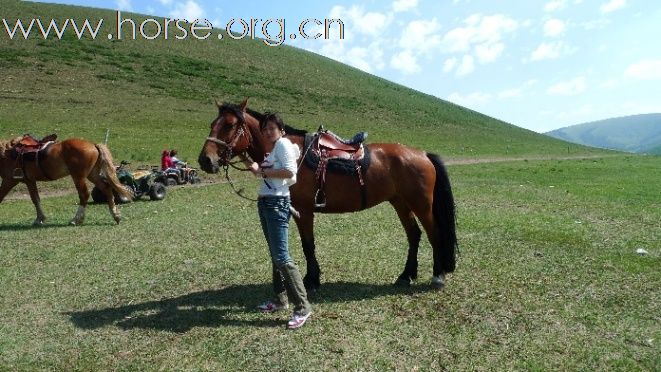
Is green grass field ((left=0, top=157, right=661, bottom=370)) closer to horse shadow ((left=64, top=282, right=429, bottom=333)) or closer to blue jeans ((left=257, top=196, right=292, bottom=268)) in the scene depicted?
horse shadow ((left=64, top=282, right=429, bottom=333))

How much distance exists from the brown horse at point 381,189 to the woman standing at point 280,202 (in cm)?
70

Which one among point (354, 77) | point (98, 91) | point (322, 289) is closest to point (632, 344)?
point (322, 289)

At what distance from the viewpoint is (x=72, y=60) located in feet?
157

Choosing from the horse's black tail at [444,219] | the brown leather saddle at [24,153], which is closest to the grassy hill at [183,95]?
the brown leather saddle at [24,153]

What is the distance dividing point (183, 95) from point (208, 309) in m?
43.8

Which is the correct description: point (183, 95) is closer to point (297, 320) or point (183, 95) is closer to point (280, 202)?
point (280, 202)

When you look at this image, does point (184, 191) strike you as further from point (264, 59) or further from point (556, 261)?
point (264, 59)

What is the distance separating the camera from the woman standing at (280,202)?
5.41 m

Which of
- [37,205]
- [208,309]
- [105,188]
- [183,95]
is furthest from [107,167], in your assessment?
[183,95]

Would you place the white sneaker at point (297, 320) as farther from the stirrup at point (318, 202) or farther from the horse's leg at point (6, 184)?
the horse's leg at point (6, 184)

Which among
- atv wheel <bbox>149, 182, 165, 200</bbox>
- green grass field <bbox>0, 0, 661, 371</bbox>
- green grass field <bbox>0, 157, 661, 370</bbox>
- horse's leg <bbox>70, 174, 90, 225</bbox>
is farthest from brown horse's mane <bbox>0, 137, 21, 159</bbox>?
atv wheel <bbox>149, 182, 165, 200</bbox>

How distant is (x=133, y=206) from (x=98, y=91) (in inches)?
1253

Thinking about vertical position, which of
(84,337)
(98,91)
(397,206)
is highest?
(98,91)

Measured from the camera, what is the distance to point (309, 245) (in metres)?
6.64
